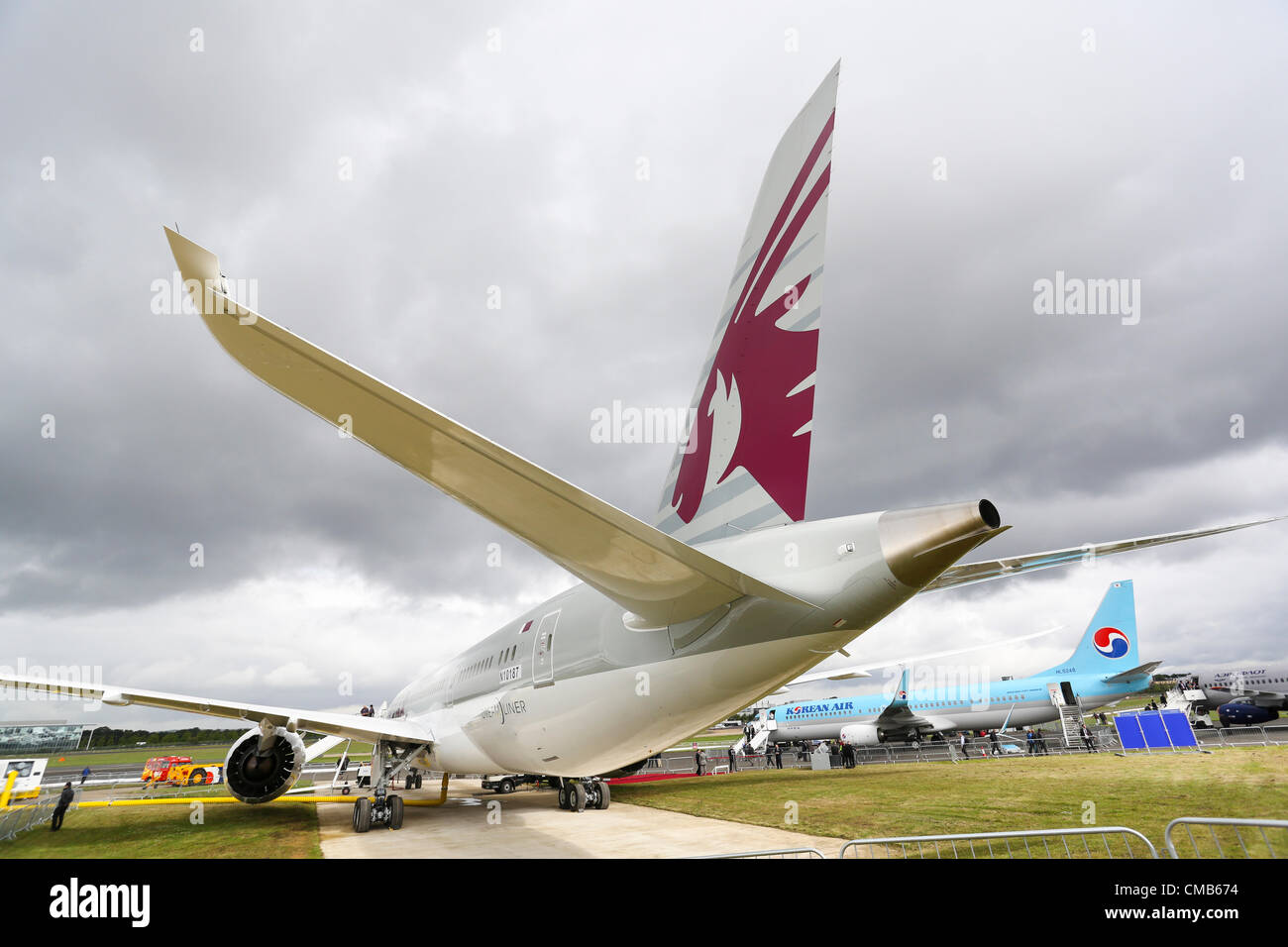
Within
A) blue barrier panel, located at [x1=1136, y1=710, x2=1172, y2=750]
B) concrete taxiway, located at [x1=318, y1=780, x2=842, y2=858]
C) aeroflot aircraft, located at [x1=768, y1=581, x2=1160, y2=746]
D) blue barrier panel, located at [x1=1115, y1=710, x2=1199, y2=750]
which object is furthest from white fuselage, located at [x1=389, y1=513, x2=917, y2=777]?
aeroflot aircraft, located at [x1=768, y1=581, x2=1160, y2=746]

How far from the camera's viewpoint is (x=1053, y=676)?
117 ft

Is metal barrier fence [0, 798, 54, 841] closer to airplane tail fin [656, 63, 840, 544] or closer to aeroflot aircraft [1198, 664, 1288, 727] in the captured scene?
airplane tail fin [656, 63, 840, 544]

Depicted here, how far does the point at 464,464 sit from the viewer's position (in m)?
3.27

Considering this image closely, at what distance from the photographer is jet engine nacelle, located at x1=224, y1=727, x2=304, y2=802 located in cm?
1459

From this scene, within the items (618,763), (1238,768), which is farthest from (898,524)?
(1238,768)

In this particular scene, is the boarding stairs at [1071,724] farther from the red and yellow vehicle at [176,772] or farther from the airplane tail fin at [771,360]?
the red and yellow vehicle at [176,772]

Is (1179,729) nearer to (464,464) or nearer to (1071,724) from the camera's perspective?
(1071,724)

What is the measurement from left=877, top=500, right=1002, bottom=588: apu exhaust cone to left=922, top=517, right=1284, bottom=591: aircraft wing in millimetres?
472

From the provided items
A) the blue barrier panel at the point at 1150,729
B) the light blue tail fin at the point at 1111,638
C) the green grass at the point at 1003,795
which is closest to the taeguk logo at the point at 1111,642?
the light blue tail fin at the point at 1111,638

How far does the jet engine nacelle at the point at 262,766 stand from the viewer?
47.9 feet

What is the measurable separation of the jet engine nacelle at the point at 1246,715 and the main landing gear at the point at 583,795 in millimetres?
43118
